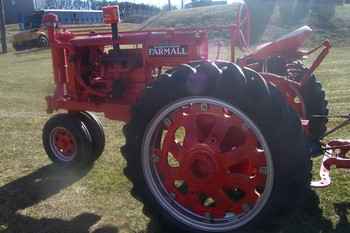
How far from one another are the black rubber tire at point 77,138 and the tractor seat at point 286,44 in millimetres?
1966

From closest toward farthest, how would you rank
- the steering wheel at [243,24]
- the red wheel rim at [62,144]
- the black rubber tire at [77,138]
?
1. the steering wheel at [243,24]
2. the black rubber tire at [77,138]
3. the red wheel rim at [62,144]

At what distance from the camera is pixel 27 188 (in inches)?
186

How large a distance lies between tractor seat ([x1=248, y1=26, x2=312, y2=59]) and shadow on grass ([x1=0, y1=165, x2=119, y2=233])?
6.76 ft

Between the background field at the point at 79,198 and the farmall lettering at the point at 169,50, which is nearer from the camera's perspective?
the background field at the point at 79,198

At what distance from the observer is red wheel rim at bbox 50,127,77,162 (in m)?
5.25

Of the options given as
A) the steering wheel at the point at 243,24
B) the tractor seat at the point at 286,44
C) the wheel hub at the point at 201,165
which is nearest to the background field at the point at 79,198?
the wheel hub at the point at 201,165

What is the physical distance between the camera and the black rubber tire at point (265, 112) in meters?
3.02

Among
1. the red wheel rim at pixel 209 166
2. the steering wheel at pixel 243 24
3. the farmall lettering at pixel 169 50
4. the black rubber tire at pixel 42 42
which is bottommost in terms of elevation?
the black rubber tire at pixel 42 42

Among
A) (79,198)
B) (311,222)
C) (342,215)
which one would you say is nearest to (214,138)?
(311,222)

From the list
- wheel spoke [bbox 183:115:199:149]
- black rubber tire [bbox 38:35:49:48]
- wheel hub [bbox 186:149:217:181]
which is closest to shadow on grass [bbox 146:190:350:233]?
wheel hub [bbox 186:149:217:181]

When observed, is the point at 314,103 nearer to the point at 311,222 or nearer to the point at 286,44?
the point at 286,44

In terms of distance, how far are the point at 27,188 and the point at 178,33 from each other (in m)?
2.12

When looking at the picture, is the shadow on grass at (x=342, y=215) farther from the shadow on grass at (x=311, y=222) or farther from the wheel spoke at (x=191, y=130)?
the wheel spoke at (x=191, y=130)

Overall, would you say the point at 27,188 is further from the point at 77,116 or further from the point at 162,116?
the point at 162,116
